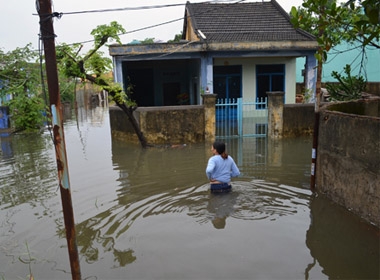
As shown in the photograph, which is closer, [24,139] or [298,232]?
[298,232]

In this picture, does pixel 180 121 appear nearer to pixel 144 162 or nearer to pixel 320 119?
pixel 144 162

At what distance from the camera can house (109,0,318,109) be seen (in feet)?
49.8

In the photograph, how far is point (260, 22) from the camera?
1806 cm

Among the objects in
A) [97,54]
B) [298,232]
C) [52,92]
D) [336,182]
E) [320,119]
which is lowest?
[298,232]

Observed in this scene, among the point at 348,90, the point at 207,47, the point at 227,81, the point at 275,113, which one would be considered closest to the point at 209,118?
the point at 275,113

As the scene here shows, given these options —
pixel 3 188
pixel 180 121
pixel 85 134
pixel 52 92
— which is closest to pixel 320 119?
pixel 52 92

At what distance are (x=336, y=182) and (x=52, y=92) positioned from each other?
5.02m

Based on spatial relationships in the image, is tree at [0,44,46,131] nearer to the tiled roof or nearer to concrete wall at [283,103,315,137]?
the tiled roof

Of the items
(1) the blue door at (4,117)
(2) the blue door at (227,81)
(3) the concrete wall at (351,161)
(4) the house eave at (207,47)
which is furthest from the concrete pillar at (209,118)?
(1) the blue door at (4,117)

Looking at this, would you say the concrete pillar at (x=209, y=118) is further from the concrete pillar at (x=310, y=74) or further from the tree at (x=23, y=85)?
the tree at (x=23, y=85)

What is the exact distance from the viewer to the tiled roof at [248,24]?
16.0 metres

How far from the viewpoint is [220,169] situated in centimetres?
655

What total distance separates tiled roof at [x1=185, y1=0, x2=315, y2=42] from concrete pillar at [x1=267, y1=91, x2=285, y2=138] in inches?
151

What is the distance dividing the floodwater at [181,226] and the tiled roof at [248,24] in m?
8.06
